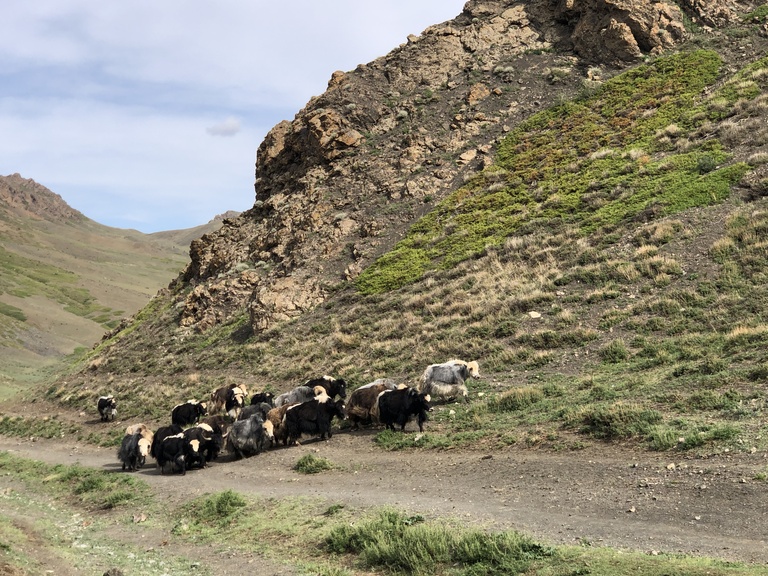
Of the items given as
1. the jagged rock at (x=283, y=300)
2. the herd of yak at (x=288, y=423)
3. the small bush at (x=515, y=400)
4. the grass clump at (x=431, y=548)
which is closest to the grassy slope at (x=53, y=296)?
the jagged rock at (x=283, y=300)

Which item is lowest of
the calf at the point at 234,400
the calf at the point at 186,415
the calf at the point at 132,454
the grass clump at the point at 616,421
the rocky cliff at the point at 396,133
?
the calf at the point at 132,454

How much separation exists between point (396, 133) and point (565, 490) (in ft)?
119

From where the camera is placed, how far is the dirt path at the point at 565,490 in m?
8.13

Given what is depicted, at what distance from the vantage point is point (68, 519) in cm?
1356

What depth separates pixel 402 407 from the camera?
16.6m

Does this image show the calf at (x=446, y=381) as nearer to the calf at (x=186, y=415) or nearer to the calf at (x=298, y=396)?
the calf at (x=298, y=396)

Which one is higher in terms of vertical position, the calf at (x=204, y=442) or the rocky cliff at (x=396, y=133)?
the rocky cliff at (x=396, y=133)

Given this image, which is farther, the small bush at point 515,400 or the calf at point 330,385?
the calf at point 330,385

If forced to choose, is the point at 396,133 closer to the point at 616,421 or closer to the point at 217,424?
the point at 217,424

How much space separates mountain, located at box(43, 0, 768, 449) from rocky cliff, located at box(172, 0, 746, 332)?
7.5 inches

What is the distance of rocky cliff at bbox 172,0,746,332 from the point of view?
38219 mm

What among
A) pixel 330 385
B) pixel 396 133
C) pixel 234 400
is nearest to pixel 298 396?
pixel 330 385

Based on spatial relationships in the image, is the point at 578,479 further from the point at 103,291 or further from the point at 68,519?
the point at 103,291

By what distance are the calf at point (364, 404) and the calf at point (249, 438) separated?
8.28ft
